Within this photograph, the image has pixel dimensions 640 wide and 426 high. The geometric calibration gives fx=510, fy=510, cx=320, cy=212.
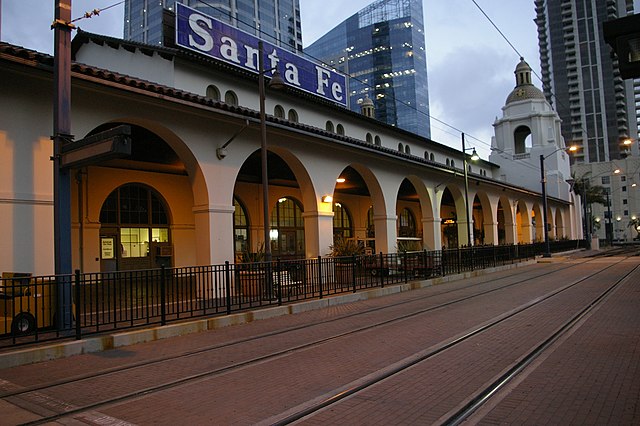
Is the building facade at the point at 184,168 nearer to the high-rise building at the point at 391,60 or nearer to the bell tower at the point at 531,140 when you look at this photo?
the bell tower at the point at 531,140

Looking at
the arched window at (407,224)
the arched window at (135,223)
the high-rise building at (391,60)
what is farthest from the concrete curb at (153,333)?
the high-rise building at (391,60)

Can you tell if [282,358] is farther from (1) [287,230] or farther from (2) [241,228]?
(1) [287,230]

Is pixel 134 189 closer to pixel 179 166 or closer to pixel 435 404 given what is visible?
pixel 179 166

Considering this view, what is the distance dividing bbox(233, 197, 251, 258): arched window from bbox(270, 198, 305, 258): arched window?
2001 millimetres

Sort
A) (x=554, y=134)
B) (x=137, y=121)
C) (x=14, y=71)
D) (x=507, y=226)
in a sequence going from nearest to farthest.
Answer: (x=14, y=71)
(x=137, y=121)
(x=507, y=226)
(x=554, y=134)

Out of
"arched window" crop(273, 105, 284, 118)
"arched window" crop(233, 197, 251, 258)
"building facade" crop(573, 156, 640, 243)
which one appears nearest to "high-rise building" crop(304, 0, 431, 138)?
"building facade" crop(573, 156, 640, 243)

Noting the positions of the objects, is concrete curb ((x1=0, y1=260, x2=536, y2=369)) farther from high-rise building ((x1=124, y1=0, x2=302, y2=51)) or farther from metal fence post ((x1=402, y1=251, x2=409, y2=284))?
high-rise building ((x1=124, y1=0, x2=302, y2=51))

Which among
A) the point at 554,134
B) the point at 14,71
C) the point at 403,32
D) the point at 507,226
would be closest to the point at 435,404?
the point at 14,71

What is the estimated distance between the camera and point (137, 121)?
13.7 metres

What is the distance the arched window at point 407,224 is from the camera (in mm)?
38922

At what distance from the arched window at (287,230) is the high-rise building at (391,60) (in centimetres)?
10173

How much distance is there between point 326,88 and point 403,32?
114852 millimetres

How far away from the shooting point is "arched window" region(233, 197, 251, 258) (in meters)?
24.2

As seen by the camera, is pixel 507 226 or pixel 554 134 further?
pixel 554 134
